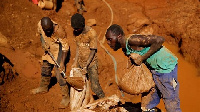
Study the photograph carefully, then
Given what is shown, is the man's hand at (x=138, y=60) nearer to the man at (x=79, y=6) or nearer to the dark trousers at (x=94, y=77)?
the dark trousers at (x=94, y=77)

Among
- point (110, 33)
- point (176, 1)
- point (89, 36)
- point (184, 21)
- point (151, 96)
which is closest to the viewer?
point (110, 33)

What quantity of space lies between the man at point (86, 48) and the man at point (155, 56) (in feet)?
3.02

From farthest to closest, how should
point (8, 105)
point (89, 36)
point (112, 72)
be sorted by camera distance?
point (112, 72), point (8, 105), point (89, 36)

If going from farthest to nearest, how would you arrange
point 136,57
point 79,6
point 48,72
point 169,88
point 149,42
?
point 79,6
point 48,72
point 169,88
point 136,57
point 149,42

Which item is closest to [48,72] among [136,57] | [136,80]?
[136,80]

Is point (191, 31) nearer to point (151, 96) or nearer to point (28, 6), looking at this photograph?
point (151, 96)

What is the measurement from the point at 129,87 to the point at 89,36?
48.7 inches

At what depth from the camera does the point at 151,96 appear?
3266 mm

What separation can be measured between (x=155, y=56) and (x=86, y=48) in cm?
142

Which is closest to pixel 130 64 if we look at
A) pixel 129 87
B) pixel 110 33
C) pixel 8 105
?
pixel 129 87

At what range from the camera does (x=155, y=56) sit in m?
2.80

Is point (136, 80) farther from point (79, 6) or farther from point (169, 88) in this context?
point (79, 6)

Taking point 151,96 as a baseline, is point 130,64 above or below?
above

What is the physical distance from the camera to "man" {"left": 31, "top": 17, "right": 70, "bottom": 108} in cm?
372
